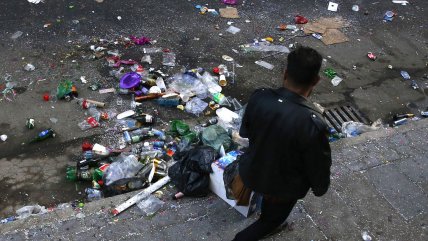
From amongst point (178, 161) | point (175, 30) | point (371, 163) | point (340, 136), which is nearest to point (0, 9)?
point (175, 30)

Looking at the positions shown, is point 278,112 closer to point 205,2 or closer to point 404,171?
point 404,171

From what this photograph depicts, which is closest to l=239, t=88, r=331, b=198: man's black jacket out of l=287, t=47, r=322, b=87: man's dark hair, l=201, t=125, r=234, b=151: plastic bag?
l=287, t=47, r=322, b=87: man's dark hair

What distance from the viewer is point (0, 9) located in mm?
7016

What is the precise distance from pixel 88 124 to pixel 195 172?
1916 mm

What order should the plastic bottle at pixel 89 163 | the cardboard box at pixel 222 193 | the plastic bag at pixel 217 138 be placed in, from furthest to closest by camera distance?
the plastic bottle at pixel 89 163, the plastic bag at pixel 217 138, the cardboard box at pixel 222 193

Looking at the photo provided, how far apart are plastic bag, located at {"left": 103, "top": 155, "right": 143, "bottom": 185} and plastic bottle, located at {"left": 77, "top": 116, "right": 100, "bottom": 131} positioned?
103 centimetres

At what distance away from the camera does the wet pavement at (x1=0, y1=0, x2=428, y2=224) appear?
15.5 feet

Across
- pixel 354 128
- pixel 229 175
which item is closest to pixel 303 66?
pixel 229 175

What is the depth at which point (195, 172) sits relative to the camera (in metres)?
3.86

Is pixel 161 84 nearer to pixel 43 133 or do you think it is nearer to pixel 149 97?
pixel 149 97

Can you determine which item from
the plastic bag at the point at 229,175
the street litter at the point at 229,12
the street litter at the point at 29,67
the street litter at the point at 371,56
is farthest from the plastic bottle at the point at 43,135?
the street litter at the point at 371,56

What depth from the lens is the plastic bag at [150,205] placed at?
376cm

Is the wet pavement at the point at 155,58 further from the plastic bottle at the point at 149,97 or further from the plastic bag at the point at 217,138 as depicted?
the plastic bag at the point at 217,138

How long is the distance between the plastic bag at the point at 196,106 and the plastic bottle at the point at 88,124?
1157mm
